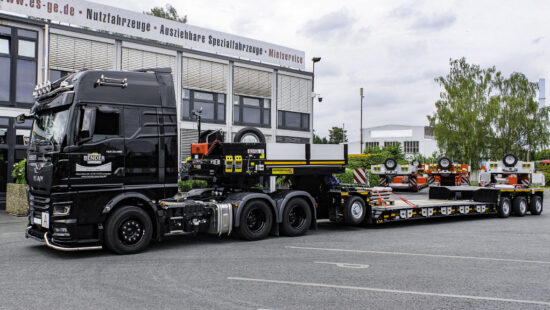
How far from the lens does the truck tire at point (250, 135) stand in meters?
11.5

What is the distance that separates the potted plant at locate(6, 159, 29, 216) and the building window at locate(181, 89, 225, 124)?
8612 millimetres

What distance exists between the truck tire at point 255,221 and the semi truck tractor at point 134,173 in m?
0.02

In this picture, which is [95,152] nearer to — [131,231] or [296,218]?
[131,231]

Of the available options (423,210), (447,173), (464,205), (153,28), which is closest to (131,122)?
(423,210)

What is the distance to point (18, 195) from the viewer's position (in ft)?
52.3

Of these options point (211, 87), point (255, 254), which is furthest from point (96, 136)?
point (211, 87)

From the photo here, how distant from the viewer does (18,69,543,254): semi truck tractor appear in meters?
8.38

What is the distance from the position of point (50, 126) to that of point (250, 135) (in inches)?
177

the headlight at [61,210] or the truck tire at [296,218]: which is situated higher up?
the headlight at [61,210]

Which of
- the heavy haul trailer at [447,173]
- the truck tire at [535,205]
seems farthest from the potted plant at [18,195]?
the heavy haul trailer at [447,173]

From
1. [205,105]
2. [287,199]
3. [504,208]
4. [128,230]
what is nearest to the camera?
[128,230]

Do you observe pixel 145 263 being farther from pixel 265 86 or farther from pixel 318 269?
pixel 265 86

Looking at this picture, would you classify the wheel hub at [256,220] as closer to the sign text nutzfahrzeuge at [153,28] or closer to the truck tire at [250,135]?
the truck tire at [250,135]

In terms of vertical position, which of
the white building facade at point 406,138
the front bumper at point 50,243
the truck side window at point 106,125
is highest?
the white building facade at point 406,138
